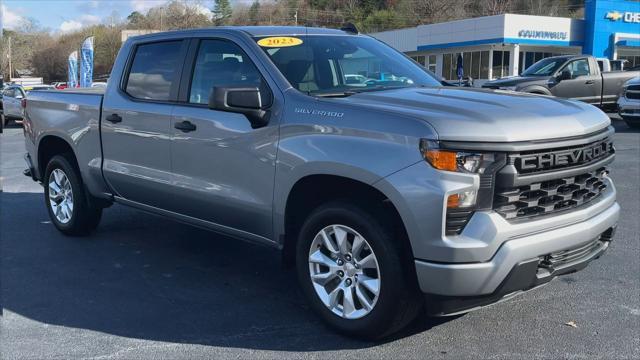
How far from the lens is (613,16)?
40062mm

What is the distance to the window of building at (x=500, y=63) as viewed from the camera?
138 feet

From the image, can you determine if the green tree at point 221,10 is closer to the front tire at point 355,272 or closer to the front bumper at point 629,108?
the front bumper at point 629,108

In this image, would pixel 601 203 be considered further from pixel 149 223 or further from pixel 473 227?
pixel 149 223

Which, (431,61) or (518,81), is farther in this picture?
(431,61)

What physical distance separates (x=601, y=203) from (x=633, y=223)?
3.19 m

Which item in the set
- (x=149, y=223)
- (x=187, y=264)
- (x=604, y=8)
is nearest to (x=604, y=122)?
(x=187, y=264)

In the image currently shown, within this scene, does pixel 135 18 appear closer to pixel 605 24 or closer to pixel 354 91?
pixel 605 24

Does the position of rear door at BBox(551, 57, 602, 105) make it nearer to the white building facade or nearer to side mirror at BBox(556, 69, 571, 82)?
side mirror at BBox(556, 69, 571, 82)

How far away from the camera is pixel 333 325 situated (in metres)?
4.04

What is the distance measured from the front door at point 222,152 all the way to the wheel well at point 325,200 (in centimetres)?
16

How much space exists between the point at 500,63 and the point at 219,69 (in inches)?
1583

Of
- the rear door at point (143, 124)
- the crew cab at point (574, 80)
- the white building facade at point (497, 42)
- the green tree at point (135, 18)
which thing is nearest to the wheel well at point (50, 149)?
the rear door at point (143, 124)

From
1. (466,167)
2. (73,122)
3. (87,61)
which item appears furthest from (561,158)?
(87,61)

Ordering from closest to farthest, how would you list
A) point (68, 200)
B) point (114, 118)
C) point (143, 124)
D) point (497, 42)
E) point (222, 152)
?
point (222, 152) → point (143, 124) → point (114, 118) → point (68, 200) → point (497, 42)
